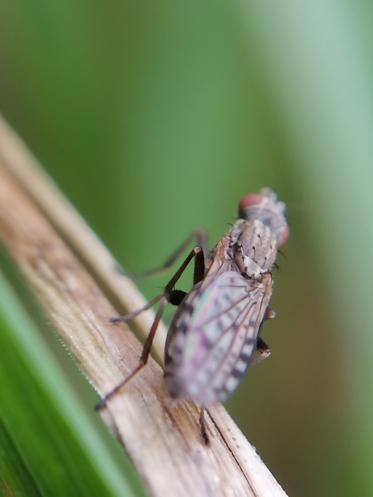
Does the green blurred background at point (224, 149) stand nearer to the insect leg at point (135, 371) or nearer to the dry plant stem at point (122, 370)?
the dry plant stem at point (122, 370)

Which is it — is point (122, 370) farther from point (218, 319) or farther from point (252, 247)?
point (252, 247)

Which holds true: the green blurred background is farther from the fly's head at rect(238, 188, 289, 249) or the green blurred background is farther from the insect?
the insect

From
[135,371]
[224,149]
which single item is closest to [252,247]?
[135,371]

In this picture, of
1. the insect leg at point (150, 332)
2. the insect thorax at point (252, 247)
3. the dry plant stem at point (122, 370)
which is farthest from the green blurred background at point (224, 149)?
the insect leg at point (150, 332)

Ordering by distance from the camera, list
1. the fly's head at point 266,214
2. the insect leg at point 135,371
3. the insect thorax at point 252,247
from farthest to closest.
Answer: the fly's head at point 266,214, the insect thorax at point 252,247, the insect leg at point 135,371

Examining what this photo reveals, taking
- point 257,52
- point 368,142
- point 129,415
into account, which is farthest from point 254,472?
point 257,52

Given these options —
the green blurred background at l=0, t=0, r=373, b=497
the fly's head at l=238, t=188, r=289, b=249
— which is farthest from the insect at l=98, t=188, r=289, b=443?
the green blurred background at l=0, t=0, r=373, b=497

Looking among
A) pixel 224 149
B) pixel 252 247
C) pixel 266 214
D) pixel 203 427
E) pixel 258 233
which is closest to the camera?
pixel 203 427
